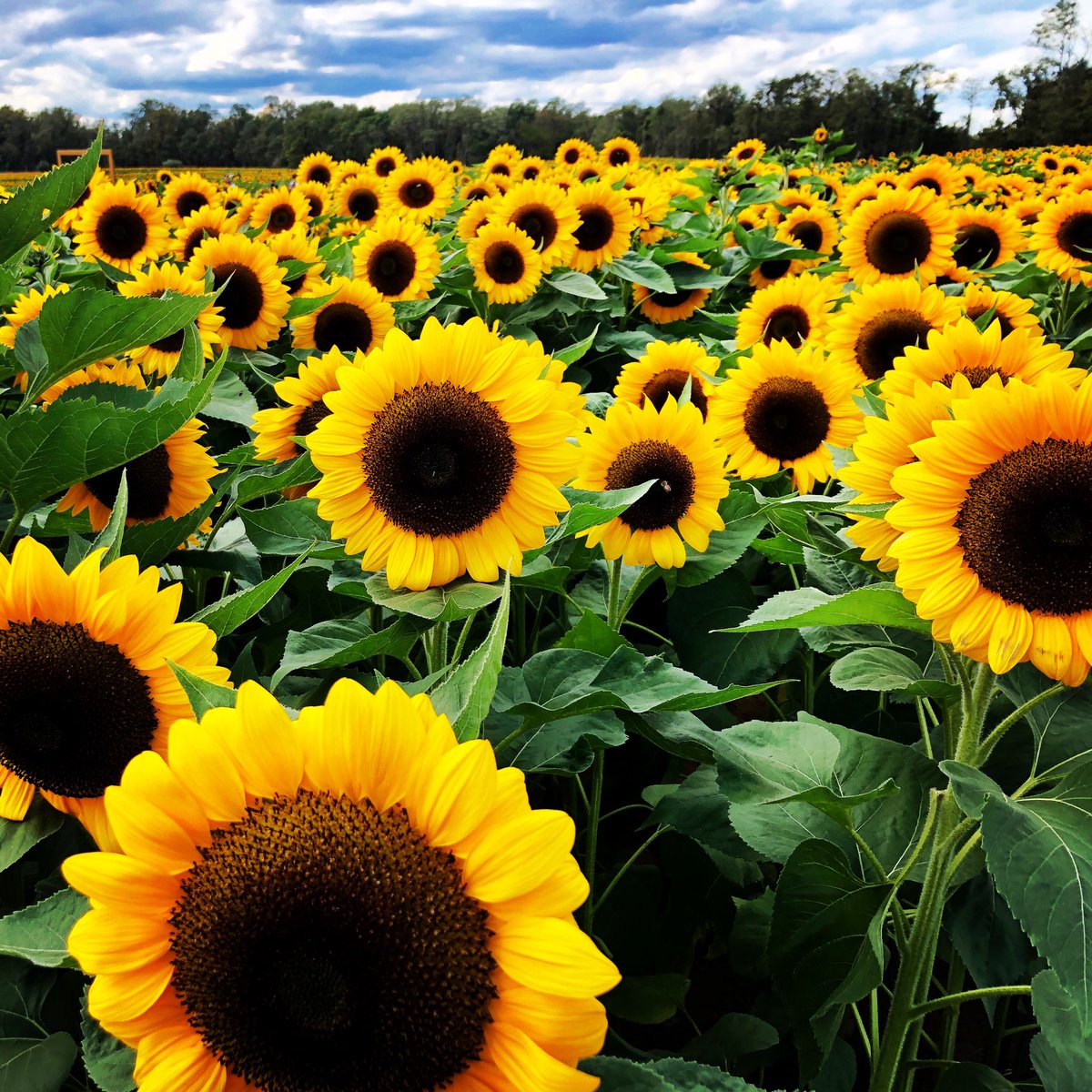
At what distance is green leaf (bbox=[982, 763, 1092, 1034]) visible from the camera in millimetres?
1054

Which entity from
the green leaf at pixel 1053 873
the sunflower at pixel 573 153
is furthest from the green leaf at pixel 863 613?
the sunflower at pixel 573 153

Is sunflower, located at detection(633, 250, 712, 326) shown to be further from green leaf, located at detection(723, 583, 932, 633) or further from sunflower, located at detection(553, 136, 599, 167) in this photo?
Result: sunflower, located at detection(553, 136, 599, 167)

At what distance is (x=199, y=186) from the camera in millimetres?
5664

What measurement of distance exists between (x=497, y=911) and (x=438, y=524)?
79 centimetres

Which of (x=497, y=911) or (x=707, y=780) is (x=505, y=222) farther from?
(x=497, y=911)

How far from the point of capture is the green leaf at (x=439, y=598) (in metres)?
1.30

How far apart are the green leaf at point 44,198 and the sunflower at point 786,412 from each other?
1.64 metres

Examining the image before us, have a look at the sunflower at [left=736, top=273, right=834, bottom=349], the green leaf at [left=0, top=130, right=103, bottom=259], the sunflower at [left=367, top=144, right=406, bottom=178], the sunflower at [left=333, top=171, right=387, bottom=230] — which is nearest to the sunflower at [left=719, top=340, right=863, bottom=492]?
the sunflower at [left=736, top=273, right=834, bottom=349]

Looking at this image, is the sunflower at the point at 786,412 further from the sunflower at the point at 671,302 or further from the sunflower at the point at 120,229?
the sunflower at the point at 120,229

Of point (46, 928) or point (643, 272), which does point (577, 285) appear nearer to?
point (643, 272)

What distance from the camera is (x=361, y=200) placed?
21.5 feet

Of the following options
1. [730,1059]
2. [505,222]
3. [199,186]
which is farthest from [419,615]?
[199,186]

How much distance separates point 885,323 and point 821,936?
202 centimetres

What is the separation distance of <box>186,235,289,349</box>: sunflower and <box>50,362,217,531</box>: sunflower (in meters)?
1.55
